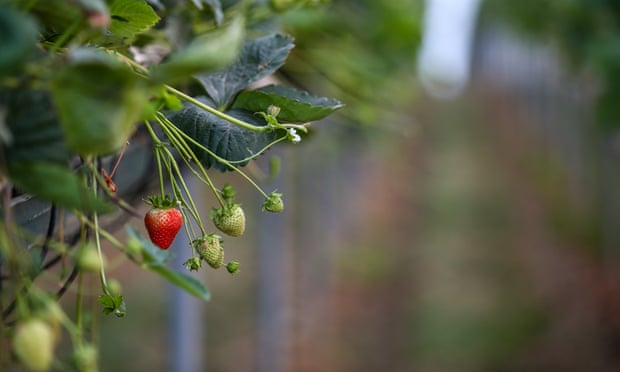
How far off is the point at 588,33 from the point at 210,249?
4.89m

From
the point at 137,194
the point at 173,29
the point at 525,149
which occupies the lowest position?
the point at 525,149

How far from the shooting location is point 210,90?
74 cm

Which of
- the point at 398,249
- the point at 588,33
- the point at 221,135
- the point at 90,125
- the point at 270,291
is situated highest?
the point at 90,125

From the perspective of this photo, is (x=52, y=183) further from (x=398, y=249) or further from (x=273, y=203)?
(x=398, y=249)

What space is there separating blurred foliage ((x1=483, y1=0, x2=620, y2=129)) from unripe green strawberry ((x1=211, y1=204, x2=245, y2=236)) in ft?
9.75

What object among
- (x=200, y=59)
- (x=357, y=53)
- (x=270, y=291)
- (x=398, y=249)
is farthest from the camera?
(x=398, y=249)

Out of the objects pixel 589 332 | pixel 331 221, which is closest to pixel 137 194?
pixel 589 332

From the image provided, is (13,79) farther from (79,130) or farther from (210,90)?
(210,90)

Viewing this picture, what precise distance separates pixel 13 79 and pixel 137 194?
2.19ft

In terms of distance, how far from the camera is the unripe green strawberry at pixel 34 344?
1.29 ft

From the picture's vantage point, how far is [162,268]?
49 centimetres

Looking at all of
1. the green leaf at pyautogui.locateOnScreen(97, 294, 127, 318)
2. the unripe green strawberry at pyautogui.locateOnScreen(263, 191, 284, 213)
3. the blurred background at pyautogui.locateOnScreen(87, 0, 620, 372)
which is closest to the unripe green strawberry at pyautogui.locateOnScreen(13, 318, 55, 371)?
the green leaf at pyautogui.locateOnScreen(97, 294, 127, 318)

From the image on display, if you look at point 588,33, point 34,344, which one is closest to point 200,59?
point 34,344

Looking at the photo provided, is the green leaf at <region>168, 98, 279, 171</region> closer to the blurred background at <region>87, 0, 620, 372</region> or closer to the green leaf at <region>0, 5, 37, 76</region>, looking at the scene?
the green leaf at <region>0, 5, 37, 76</region>
